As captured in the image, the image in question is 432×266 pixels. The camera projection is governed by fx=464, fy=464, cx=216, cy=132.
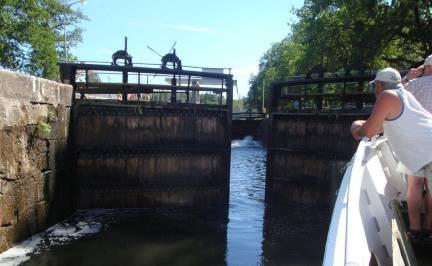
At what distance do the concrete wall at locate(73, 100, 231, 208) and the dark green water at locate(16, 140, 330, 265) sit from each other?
0.38 meters

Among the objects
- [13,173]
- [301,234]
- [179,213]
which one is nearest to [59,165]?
[13,173]

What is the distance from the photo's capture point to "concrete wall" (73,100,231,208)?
985 centimetres

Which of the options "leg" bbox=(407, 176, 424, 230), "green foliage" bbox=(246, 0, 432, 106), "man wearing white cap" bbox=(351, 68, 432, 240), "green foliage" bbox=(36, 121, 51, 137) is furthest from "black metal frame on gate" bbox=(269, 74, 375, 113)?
"green foliage" bbox=(246, 0, 432, 106)

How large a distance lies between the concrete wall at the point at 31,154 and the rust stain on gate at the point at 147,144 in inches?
21.6

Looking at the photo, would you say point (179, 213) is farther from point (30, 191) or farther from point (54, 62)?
point (54, 62)

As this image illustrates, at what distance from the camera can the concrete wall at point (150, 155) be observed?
985 cm

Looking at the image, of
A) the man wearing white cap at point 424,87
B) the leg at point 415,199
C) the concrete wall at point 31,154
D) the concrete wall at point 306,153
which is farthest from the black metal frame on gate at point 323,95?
the leg at point 415,199

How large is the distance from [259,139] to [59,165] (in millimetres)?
26025

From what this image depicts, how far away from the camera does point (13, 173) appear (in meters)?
6.98

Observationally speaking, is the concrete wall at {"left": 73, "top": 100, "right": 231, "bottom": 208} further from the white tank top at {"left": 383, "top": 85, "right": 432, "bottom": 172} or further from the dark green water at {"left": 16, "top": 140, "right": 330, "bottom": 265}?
the white tank top at {"left": 383, "top": 85, "right": 432, "bottom": 172}

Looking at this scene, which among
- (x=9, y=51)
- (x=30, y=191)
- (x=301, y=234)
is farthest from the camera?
(x=9, y=51)

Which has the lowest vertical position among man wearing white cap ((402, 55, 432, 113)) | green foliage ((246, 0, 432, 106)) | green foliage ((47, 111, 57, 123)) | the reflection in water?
the reflection in water

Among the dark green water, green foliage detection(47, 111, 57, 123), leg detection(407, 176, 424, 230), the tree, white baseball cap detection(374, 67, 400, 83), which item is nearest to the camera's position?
white baseball cap detection(374, 67, 400, 83)

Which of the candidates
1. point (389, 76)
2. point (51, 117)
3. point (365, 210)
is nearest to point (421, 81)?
point (389, 76)
